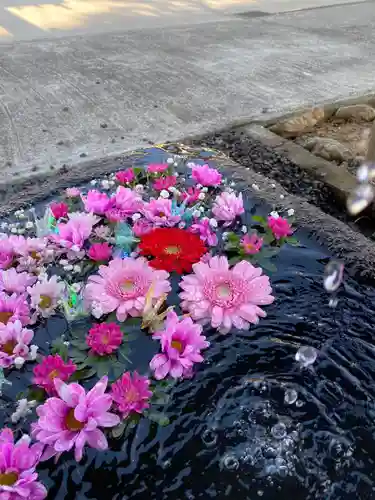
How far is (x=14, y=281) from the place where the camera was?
76.4 inches

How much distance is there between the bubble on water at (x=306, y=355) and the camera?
68.9 inches

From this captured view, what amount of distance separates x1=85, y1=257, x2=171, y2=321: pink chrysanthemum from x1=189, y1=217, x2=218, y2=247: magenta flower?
0.30 meters

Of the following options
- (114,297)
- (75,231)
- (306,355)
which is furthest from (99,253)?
(306,355)

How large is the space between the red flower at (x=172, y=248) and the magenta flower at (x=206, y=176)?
17.0 inches

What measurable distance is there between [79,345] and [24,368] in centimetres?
17

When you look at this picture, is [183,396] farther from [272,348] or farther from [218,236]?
[218,236]

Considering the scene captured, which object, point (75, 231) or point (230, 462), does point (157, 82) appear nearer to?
point (75, 231)

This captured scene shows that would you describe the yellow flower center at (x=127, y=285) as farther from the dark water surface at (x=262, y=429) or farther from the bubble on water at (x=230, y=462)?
the bubble on water at (x=230, y=462)

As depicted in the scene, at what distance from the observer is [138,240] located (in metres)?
2.16

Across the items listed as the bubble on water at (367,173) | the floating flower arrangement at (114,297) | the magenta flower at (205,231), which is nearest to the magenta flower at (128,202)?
the floating flower arrangement at (114,297)

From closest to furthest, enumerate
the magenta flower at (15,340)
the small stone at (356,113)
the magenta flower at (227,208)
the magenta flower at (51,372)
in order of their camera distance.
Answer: the magenta flower at (51,372)
the magenta flower at (15,340)
the magenta flower at (227,208)
the small stone at (356,113)

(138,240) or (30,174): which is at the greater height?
(138,240)

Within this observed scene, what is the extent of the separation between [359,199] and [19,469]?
263 cm

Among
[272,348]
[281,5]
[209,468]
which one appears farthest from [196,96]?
[281,5]
